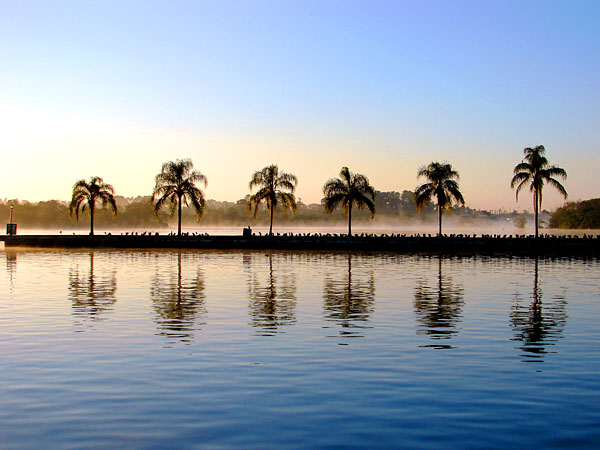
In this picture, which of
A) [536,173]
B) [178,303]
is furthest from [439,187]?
[178,303]

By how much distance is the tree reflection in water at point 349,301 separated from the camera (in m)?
20.3

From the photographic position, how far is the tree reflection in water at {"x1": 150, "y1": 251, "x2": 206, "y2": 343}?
19062 millimetres

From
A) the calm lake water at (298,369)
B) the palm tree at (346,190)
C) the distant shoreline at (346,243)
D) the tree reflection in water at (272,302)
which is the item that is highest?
the palm tree at (346,190)

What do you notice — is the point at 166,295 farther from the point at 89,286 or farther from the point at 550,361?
the point at 550,361

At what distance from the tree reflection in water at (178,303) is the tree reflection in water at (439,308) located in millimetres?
6396

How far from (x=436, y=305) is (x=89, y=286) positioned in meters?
16.0

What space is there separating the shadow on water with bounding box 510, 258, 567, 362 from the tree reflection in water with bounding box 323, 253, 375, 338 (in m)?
4.22

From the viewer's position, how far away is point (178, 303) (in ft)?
83.7

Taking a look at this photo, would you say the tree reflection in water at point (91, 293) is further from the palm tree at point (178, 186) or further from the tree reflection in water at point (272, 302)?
the palm tree at point (178, 186)

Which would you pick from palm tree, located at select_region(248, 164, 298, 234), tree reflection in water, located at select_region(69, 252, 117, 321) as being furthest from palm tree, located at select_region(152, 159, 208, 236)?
tree reflection in water, located at select_region(69, 252, 117, 321)

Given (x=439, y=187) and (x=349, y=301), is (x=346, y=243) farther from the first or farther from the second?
(x=349, y=301)

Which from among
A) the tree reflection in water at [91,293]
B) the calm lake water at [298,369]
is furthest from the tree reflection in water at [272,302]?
the tree reflection in water at [91,293]

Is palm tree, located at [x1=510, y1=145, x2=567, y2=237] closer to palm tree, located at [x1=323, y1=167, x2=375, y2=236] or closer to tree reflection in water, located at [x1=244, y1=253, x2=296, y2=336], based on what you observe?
palm tree, located at [x1=323, y1=167, x2=375, y2=236]

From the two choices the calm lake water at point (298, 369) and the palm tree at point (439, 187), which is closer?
the calm lake water at point (298, 369)
